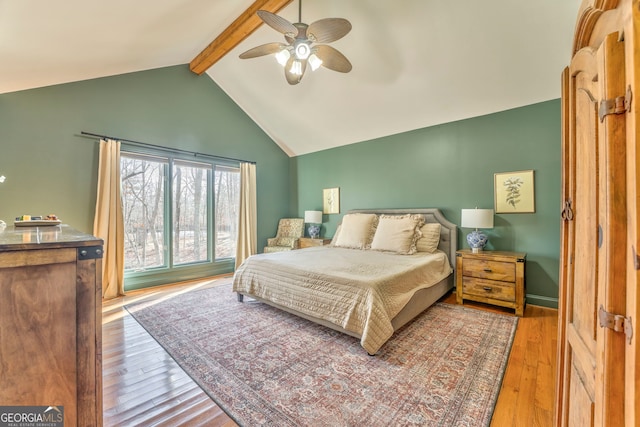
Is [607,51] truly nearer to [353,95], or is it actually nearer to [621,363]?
[621,363]

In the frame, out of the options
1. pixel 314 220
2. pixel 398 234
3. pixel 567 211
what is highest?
pixel 567 211

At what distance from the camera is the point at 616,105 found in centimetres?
62

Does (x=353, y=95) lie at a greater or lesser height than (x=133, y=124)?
greater

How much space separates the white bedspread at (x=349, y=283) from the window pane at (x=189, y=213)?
1794mm

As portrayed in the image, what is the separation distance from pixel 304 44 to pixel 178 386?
2.86m

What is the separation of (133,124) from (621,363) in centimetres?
491

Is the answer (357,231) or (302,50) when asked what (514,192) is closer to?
(357,231)

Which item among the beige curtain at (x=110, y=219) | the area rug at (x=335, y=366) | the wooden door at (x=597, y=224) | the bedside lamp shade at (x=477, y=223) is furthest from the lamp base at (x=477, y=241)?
the beige curtain at (x=110, y=219)

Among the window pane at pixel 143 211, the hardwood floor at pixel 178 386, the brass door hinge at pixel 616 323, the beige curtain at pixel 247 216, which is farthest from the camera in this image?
the beige curtain at pixel 247 216

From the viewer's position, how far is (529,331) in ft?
7.98

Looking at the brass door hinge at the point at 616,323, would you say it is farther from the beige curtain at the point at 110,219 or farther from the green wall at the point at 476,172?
the beige curtain at the point at 110,219

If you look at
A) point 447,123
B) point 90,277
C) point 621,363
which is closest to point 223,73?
point 447,123

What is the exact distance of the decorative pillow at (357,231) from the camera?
383 centimetres

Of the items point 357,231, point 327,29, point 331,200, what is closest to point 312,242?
point 331,200
